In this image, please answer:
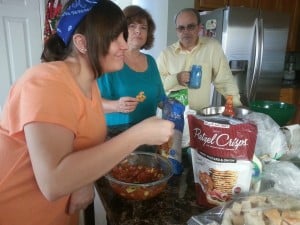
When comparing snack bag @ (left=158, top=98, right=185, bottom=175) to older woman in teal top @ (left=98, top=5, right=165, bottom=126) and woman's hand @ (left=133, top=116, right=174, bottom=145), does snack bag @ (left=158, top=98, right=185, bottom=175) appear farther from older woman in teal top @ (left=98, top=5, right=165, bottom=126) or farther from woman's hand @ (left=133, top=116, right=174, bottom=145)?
older woman in teal top @ (left=98, top=5, right=165, bottom=126)

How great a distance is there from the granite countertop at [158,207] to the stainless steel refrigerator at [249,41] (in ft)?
6.12

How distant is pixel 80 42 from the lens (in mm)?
667

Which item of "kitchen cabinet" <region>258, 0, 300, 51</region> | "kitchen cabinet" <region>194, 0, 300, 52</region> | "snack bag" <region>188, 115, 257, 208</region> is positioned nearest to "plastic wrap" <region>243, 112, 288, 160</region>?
"snack bag" <region>188, 115, 257, 208</region>

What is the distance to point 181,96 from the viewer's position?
930mm

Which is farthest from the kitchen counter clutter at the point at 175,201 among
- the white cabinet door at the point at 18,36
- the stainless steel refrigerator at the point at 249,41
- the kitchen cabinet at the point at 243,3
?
the kitchen cabinet at the point at 243,3

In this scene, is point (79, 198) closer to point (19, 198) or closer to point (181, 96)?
point (19, 198)

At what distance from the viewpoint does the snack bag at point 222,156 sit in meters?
0.62

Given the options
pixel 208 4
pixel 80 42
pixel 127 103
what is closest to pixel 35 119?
pixel 80 42

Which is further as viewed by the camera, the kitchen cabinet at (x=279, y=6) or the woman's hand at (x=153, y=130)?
the kitchen cabinet at (x=279, y=6)

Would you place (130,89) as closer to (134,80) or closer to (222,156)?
(134,80)

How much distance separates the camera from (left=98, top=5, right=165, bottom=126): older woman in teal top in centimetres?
150

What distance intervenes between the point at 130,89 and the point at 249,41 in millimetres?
1601

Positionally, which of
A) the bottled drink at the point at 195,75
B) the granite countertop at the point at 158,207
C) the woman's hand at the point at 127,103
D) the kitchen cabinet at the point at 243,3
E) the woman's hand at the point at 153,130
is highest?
the kitchen cabinet at the point at 243,3

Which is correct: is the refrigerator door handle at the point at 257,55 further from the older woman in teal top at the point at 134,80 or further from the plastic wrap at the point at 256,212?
the plastic wrap at the point at 256,212
